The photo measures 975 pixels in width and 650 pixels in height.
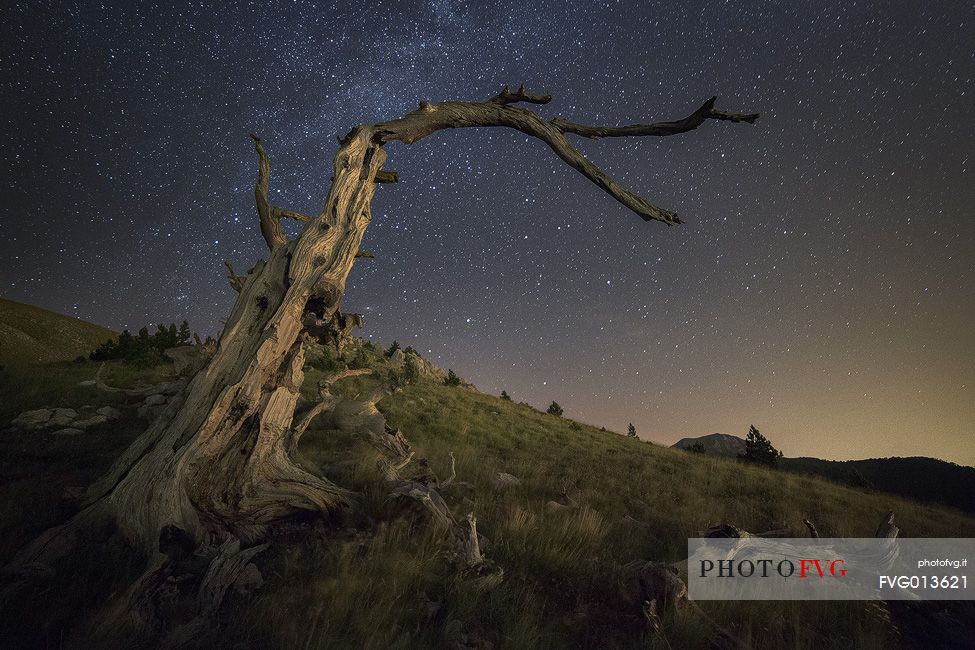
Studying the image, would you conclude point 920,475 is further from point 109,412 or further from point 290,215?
point 109,412

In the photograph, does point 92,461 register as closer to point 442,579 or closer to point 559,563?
point 442,579

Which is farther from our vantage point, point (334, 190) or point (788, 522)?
point (788, 522)

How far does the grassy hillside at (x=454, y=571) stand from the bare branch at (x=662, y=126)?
5000 millimetres

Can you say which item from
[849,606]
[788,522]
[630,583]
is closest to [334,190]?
[630,583]

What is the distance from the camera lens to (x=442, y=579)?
3018 millimetres

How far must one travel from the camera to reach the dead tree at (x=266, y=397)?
307cm

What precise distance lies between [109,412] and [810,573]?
11434 mm

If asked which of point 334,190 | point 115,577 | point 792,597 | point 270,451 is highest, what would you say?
point 334,190

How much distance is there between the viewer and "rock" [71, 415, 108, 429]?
6.48 m

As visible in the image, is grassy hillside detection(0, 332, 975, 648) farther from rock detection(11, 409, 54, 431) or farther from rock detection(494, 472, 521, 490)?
rock detection(11, 409, 54, 431)

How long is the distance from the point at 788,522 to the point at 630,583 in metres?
5.65

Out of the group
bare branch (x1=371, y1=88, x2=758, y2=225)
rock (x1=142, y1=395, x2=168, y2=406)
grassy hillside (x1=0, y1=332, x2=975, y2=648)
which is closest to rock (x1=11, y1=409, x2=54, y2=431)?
grassy hillside (x1=0, y1=332, x2=975, y2=648)

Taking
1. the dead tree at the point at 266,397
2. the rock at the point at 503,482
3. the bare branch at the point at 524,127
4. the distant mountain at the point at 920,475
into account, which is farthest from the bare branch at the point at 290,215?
the distant mountain at the point at 920,475

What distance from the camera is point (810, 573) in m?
4.02
